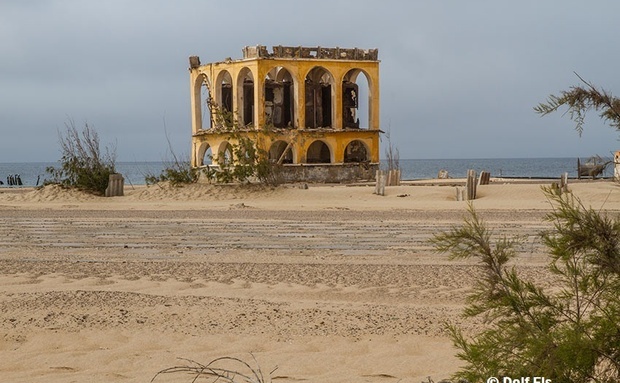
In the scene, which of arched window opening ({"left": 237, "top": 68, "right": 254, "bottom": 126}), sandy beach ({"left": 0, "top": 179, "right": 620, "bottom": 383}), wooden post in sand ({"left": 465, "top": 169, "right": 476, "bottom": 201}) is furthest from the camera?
arched window opening ({"left": 237, "top": 68, "right": 254, "bottom": 126})

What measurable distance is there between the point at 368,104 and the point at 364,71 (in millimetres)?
1772

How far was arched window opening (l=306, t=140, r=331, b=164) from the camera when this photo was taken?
44656 mm

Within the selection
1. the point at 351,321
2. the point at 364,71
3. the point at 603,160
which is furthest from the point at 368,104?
the point at 603,160

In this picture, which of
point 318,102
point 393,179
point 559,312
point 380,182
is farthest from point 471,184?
point 559,312

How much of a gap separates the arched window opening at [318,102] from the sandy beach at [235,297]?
73.1 ft

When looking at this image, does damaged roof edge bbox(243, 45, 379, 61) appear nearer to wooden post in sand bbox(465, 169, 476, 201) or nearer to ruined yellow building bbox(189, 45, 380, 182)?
ruined yellow building bbox(189, 45, 380, 182)

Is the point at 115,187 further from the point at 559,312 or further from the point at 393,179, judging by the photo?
the point at 559,312

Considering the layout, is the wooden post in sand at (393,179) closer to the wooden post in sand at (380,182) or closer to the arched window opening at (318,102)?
the wooden post in sand at (380,182)

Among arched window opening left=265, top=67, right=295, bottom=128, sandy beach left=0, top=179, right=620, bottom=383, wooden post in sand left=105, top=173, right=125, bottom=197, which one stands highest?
arched window opening left=265, top=67, right=295, bottom=128

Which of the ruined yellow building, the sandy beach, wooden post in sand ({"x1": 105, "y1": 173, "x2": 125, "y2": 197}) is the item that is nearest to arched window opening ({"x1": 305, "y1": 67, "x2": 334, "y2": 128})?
the ruined yellow building

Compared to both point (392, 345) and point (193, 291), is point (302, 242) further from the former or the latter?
point (392, 345)

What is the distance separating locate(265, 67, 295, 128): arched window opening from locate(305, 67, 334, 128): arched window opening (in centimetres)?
80

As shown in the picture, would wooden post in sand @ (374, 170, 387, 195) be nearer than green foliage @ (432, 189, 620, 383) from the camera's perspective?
No

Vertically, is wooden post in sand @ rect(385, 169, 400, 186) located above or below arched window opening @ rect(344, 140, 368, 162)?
below
